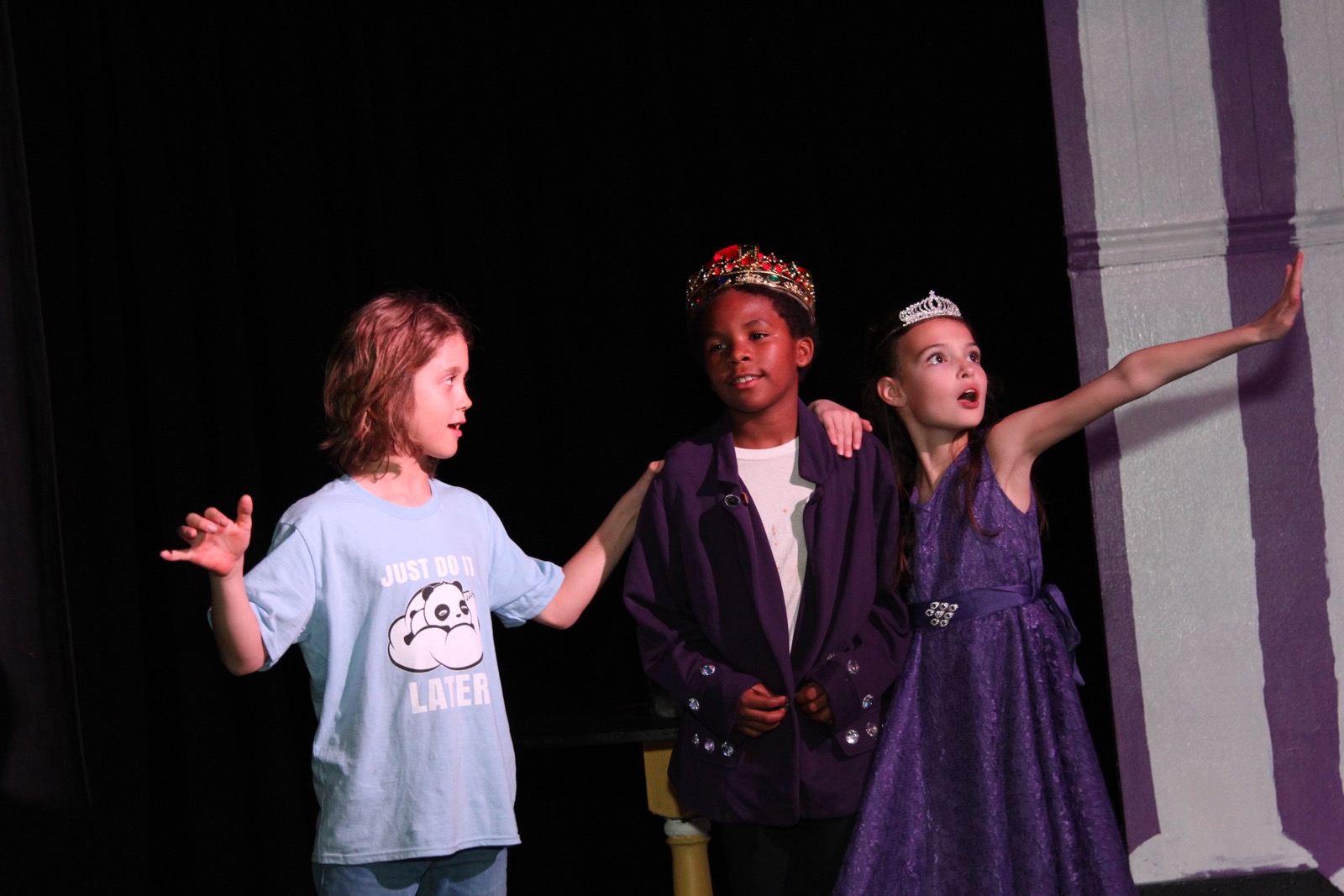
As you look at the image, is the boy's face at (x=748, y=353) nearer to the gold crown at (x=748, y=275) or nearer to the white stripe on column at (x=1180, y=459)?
the gold crown at (x=748, y=275)

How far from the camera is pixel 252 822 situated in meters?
2.79

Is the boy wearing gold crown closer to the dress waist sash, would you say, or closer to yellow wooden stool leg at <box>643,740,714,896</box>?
the dress waist sash

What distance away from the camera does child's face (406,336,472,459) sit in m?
2.01

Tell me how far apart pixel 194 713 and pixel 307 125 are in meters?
1.33

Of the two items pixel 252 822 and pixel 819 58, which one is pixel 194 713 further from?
pixel 819 58

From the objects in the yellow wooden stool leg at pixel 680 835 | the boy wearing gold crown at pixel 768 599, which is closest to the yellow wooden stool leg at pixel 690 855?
the yellow wooden stool leg at pixel 680 835

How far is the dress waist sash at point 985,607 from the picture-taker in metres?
2.07

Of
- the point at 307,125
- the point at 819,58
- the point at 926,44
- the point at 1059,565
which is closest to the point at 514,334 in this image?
the point at 307,125

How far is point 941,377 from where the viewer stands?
2168mm

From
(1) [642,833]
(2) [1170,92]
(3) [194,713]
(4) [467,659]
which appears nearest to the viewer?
(4) [467,659]

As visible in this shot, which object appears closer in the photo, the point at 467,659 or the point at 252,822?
the point at 467,659

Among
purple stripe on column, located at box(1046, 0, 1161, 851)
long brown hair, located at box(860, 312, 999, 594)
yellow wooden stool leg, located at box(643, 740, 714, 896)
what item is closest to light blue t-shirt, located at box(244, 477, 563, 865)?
yellow wooden stool leg, located at box(643, 740, 714, 896)

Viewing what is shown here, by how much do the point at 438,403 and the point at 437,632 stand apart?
38cm

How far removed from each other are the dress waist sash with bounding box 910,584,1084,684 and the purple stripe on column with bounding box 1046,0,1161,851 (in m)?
0.20
